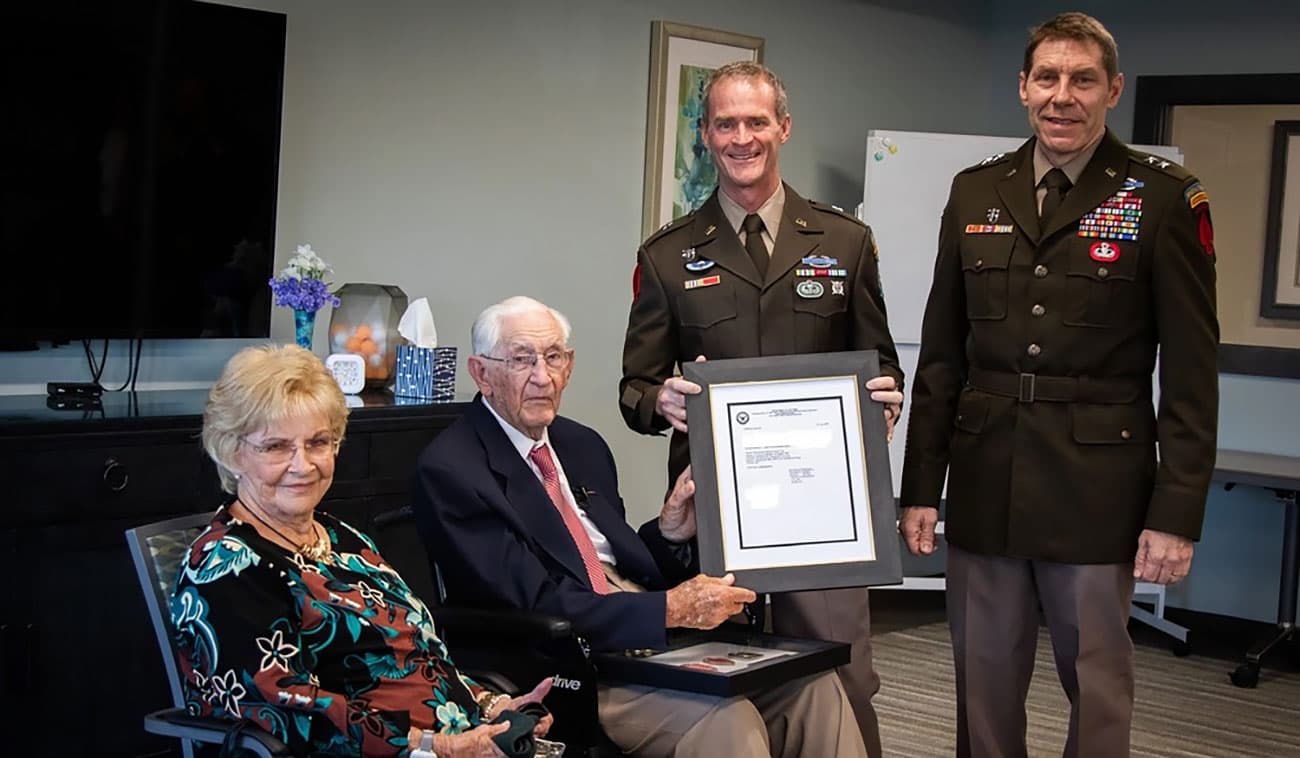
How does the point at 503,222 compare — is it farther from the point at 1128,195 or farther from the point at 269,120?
the point at 1128,195

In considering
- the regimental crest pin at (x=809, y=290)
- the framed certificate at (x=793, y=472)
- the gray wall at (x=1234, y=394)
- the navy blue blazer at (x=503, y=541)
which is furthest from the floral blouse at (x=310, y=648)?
the gray wall at (x=1234, y=394)

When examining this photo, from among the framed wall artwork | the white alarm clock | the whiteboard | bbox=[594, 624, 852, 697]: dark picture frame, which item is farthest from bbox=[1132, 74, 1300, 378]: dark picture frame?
bbox=[594, 624, 852, 697]: dark picture frame

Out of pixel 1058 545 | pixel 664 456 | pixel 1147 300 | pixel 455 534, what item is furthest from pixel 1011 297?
pixel 664 456

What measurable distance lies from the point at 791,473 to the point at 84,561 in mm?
1656

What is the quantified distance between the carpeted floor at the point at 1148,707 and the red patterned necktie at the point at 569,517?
1.71 metres

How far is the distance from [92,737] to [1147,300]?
245 cm

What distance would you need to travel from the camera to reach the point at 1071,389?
9.07 ft

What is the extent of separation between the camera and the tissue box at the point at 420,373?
4213 mm

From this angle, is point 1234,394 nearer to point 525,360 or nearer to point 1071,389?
point 1071,389

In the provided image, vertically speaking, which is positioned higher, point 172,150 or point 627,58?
point 627,58

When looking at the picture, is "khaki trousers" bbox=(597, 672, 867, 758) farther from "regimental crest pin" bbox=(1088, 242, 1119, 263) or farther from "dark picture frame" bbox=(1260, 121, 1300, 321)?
"dark picture frame" bbox=(1260, 121, 1300, 321)

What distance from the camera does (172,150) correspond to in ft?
12.7

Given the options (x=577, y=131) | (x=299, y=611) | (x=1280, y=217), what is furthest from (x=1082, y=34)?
(x=1280, y=217)

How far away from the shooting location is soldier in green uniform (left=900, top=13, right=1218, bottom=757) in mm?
2709
